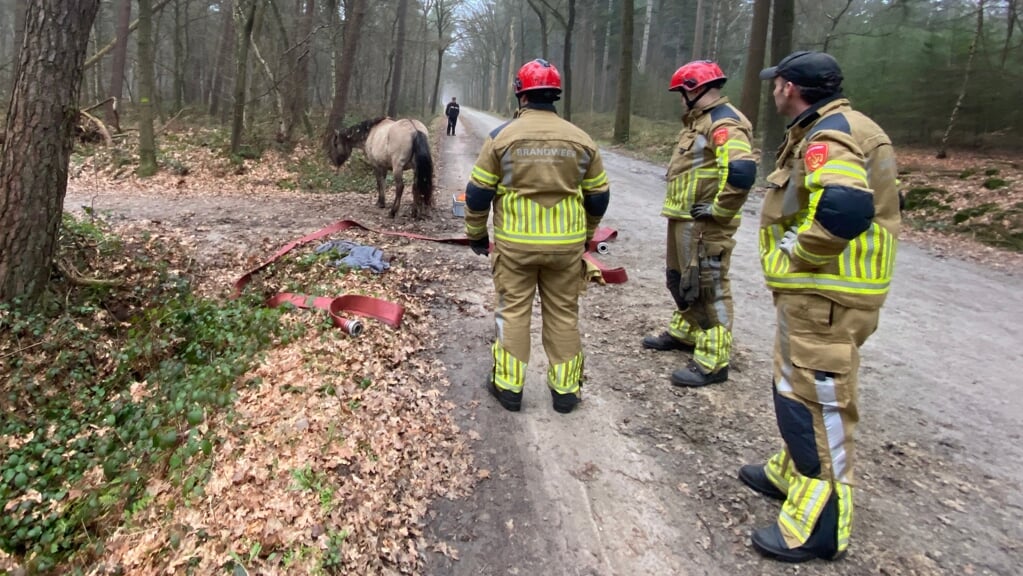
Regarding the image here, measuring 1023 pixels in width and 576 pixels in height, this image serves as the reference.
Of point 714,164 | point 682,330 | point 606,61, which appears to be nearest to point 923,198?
point 682,330

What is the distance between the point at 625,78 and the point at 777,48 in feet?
31.5

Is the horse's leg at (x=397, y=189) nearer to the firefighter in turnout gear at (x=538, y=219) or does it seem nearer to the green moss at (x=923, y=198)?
the firefighter in turnout gear at (x=538, y=219)

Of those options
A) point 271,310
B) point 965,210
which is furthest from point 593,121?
point 271,310

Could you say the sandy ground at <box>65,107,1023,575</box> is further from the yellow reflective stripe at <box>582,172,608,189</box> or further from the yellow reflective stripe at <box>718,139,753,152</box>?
the yellow reflective stripe at <box>718,139,753,152</box>

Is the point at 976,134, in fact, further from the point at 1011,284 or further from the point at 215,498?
the point at 215,498

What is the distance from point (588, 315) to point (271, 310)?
122 inches

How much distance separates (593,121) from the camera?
34406 millimetres

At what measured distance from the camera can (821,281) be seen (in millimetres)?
2678

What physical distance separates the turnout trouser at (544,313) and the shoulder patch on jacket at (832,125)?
5.24ft

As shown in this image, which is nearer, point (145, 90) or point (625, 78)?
point (145, 90)

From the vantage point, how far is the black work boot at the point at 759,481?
3287mm

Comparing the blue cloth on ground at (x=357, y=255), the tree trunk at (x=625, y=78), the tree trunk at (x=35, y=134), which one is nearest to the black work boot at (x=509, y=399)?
the blue cloth on ground at (x=357, y=255)

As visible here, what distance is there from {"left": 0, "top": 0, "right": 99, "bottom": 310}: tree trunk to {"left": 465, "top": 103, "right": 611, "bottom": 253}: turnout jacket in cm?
411

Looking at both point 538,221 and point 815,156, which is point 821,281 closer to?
point 815,156
